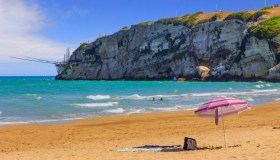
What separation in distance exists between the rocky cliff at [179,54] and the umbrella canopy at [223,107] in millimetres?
68421

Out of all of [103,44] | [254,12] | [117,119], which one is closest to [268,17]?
[254,12]

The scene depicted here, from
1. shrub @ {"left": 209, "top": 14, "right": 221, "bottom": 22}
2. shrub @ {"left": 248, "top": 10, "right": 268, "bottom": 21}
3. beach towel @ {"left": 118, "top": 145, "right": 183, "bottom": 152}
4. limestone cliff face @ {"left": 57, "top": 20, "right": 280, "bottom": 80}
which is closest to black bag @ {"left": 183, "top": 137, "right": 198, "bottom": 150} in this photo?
beach towel @ {"left": 118, "top": 145, "right": 183, "bottom": 152}

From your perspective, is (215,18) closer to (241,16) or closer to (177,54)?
(241,16)

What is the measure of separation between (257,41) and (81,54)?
64.8m

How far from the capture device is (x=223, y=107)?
13516 mm

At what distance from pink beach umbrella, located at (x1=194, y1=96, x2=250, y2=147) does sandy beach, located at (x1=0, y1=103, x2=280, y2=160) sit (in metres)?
1.13

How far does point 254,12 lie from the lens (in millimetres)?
100438

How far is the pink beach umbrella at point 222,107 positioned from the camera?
42.6ft

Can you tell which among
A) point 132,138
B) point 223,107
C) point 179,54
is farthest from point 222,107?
point 179,54

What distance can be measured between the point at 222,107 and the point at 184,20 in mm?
92189

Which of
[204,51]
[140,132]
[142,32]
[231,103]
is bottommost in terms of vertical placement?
[140,132]

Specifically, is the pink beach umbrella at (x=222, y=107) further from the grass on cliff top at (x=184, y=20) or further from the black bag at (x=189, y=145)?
the grass on cliff top at (x=184, y=20)

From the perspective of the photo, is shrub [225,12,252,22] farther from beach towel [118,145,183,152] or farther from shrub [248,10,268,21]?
beach towel [118,145,183,152]

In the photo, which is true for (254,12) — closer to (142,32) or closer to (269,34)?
(269,34)
